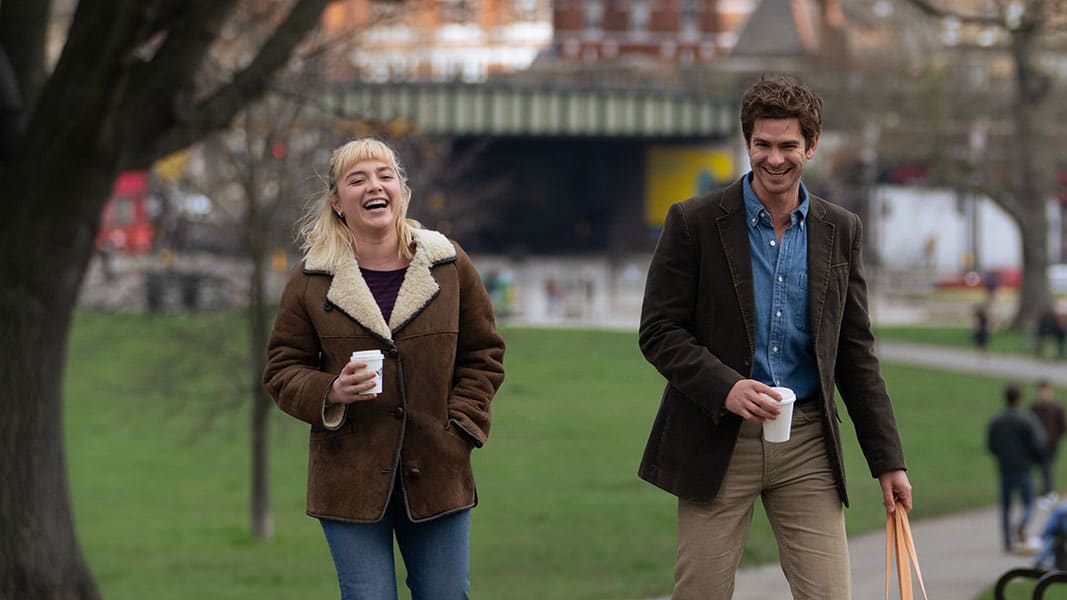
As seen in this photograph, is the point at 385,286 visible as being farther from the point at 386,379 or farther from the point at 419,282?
the point at 386,379

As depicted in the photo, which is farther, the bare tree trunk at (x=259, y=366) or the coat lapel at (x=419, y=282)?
the bare tree trunk at (x=259, y=366)

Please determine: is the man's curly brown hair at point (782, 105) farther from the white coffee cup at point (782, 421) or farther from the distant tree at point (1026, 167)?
the distant tree at point (1026, 167)

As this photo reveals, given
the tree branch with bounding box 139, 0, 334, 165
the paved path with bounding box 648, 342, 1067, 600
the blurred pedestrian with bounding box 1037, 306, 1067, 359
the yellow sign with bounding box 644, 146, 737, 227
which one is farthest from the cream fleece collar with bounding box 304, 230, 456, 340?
the yellow sign with bounding box 644, 146, 737, 227

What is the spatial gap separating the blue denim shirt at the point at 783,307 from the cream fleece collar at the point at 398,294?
2.68 feet

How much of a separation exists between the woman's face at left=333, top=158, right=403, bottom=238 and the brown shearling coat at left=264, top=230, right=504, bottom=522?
121mm

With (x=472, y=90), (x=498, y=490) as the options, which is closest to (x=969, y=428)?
(x=498, y=490)

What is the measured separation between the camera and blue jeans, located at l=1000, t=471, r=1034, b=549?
16.8 m

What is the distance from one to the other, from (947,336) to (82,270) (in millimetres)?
37603

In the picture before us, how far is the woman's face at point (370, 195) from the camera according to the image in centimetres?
440

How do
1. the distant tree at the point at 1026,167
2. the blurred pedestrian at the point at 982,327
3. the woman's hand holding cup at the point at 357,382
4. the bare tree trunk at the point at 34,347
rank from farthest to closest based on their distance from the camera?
the distant tree at the point at 1026,167 → the blurred pedestrian at the point at 982,327 → the bare tree trunk at the point at 34,347 → the woman's hand holding cup at the point at 357,382

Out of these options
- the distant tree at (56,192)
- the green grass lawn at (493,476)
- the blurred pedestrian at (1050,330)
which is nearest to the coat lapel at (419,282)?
the distant tree at (56,192)

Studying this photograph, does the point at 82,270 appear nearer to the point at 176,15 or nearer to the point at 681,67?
the point at 176,15

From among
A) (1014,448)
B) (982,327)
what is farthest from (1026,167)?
(1014,448)

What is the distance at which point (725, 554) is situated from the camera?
14.7ft
